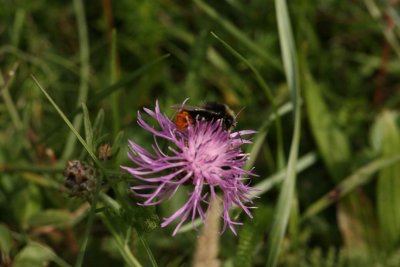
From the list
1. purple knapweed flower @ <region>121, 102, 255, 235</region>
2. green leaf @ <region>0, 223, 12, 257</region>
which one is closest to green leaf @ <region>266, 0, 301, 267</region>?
purple knapweed flower @ <region>121, 102, 255, 235</region>

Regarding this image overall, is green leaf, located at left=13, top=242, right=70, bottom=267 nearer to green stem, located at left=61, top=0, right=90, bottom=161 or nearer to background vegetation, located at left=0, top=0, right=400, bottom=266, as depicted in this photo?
background vegetation, located at left=0, top=0, right=400, bottom=266

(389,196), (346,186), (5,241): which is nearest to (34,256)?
(5,241)

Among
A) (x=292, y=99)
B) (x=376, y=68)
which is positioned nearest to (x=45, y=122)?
(x=292, y=99)

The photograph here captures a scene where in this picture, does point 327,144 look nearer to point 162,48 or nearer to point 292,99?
point 292,99

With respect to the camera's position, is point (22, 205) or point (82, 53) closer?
point (22, 205)

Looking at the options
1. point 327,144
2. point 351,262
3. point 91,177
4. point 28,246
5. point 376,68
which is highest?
point 376,68

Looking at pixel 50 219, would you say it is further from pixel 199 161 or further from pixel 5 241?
pixel 199 161

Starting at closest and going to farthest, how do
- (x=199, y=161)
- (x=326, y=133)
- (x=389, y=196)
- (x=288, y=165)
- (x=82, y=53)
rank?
1. (x=199, y=161)
2. (x=288, y=165)
3. (x=389, y=196)
4. (x=326, y=133)
5. (x=82, y=53)
